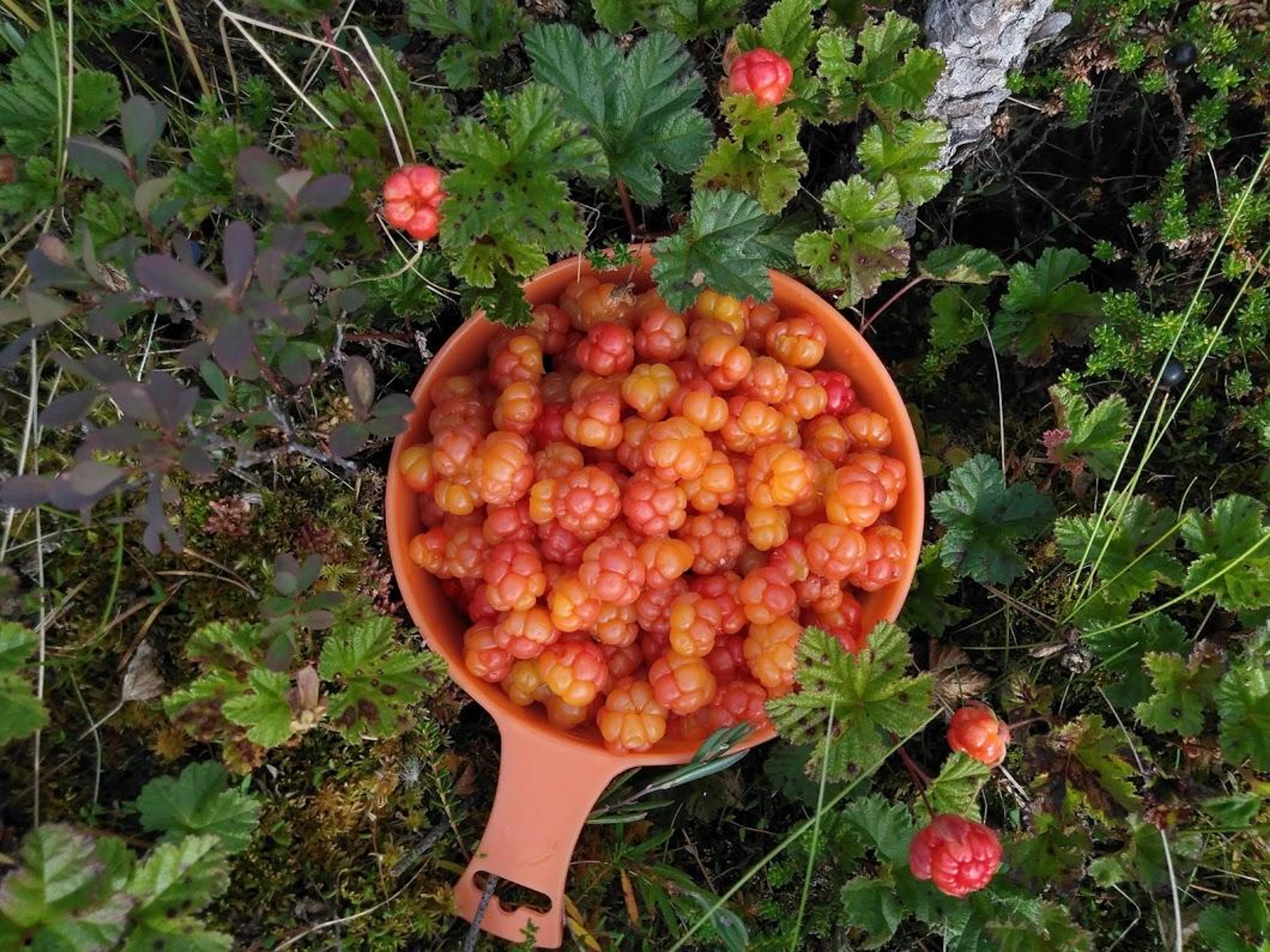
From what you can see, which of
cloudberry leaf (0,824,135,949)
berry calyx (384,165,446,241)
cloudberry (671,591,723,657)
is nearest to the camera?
cloudberry leaf (0,824,135,949)

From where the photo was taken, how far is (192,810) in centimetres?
179

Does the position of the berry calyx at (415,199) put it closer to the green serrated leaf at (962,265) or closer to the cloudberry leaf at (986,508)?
the green serrated leaf at (962,265)

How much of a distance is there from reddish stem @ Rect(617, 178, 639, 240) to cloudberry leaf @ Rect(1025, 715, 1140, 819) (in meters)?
1.47

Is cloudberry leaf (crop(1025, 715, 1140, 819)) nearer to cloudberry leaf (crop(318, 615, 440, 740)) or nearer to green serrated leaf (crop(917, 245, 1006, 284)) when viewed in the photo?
green serrated leaf (crop(917, 245, 1006, 284))

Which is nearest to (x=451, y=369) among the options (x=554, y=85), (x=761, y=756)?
(x=554, y=85)

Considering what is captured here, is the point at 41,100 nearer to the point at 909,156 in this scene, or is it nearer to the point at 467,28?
the point at 467,28

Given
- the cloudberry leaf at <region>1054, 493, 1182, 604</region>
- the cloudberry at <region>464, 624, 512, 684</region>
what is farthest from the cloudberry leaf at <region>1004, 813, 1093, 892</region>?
the cloudberry at <region>464, 624, 512, 684</region>

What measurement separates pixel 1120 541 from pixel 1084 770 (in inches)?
20.4

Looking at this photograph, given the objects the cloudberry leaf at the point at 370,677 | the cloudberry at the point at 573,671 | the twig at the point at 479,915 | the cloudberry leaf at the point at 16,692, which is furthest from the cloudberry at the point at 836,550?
the cloudberry leaf at the point at 16,692

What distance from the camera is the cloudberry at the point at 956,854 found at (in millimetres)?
1718

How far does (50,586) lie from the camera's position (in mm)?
1963

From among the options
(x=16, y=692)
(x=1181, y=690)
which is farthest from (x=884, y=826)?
(x=16, y=692)

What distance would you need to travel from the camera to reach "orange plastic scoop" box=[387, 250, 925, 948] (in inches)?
77.9

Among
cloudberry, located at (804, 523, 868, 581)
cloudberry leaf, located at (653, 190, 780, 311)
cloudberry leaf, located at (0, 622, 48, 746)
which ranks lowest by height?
cloudberry leaf, located at (0, 622, 48, 746)
